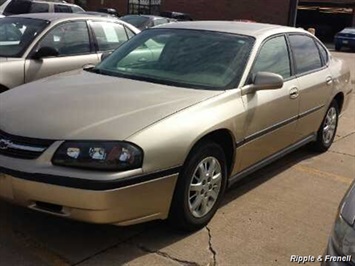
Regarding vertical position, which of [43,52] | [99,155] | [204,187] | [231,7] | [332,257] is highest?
[43,52]

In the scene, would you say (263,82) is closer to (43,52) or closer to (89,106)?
(89,106)

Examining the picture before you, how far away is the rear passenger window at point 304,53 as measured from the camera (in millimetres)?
5371

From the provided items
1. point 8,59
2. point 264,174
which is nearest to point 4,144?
point 264,174

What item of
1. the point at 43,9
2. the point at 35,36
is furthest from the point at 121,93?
the point at 43,9

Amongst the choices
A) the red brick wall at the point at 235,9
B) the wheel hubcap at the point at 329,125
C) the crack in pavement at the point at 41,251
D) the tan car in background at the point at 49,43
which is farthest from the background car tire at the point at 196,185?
the red brick wall at the point at 235,9

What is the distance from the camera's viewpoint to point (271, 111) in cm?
462

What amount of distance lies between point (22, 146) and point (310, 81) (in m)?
3.18

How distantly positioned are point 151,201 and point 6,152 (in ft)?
3.29

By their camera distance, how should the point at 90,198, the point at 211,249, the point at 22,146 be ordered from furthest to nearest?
the point at 211,249 → the point at 22,146 → the point at 90,198

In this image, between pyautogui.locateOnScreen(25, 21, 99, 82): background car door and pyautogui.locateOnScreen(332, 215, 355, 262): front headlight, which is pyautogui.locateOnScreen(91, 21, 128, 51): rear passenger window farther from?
pyautogui.locateOnScreen(332, 215, 355, 262): front headlight

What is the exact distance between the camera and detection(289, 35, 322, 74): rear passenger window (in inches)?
211

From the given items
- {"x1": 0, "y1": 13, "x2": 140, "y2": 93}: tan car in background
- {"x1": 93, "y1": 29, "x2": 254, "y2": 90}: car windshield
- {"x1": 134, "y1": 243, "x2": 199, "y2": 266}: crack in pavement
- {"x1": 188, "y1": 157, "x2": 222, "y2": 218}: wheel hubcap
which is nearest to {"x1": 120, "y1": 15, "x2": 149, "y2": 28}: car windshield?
{"x1": 0, "y1": 13, "x2": 140, "y2": 93}: tan car in background

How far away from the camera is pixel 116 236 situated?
3.80m

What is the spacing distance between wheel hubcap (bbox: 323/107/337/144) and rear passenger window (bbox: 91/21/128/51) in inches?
118
